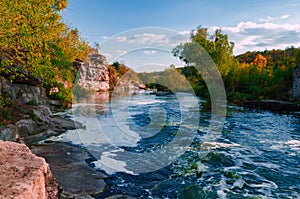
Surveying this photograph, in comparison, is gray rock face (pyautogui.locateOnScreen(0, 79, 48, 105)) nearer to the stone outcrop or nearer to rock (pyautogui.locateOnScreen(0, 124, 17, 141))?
the stone outcrop

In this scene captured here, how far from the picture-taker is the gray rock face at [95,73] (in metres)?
44.8

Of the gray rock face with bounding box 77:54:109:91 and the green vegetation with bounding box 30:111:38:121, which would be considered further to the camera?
the gray rock face with bounding box 77:54:109:91

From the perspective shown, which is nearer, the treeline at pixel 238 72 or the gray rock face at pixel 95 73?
the treeline at pixel 238 72

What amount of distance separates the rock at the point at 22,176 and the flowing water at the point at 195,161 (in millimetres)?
1886

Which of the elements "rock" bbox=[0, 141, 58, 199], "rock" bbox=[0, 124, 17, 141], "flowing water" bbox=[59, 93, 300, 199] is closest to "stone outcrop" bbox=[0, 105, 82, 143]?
"rock" bbox=[0, 124, 17, 141]

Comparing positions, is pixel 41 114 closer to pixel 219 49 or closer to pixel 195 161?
pixel 195 161

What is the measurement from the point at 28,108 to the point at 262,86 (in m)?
27.5

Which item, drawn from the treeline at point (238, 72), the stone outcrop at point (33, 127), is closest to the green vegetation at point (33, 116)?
the stone outcrop at point (33, 127)

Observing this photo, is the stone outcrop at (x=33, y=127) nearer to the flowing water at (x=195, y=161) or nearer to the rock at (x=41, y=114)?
the rock at (x=41, y=114)

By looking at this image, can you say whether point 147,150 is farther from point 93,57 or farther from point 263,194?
point 93,57

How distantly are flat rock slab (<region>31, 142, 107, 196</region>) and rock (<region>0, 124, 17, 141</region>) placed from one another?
819 mm

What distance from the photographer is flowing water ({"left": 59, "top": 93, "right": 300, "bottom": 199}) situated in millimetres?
5590

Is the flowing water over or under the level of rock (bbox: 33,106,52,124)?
under

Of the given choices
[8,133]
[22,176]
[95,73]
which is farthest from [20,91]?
[95,73]
